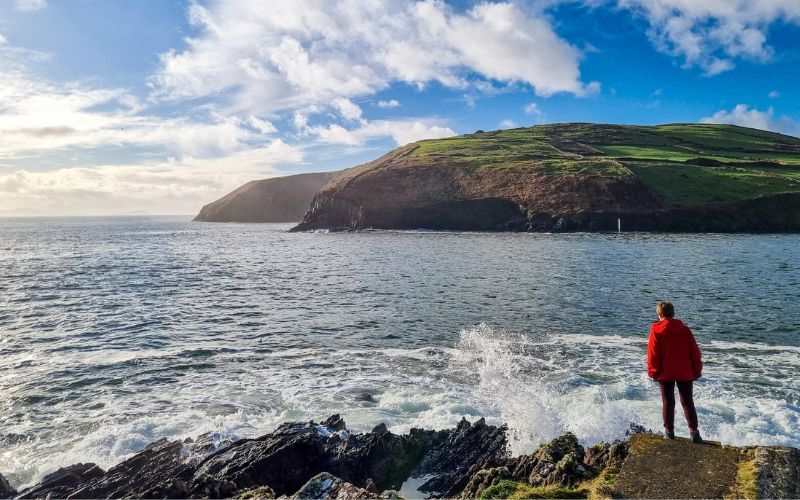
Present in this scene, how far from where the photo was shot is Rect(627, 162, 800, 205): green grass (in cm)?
10219

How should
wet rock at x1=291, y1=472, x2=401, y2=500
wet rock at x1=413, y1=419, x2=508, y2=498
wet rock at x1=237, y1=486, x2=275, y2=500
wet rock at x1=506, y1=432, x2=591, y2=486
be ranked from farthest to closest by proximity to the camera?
1. wet rock at x1=413, y1=419, x2=508, y2=498
2. wet rock at x1=506, y1=432, x2=591, y2=486
3. wet rock at x1=237, y1=486, x2=275, y2=500
4. wet rock at x1=291, y1=472, x2=401, y2=500

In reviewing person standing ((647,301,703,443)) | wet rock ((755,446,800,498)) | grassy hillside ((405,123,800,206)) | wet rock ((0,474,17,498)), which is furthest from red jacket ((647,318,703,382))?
grassy hillside ((405,123,800,206))

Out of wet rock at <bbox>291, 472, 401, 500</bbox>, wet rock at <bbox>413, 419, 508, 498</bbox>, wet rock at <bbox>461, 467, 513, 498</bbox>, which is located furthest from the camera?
wet rock at <bbox>413, 419, 508, 498</bbox>

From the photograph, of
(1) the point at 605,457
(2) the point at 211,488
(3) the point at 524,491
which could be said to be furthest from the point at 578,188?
(2) the point at 211,488

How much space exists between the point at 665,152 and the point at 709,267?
114848 mm

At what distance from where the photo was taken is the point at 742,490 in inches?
339

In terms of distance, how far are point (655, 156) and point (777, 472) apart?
148147mm

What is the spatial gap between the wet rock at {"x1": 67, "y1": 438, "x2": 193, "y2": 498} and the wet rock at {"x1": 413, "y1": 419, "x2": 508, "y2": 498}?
5877mm

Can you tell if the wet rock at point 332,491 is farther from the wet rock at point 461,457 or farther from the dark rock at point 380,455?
the wet rock at point 461,457

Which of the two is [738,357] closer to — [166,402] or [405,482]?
[405,482]

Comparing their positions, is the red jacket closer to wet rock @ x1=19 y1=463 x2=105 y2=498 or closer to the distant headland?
wet rock @ x1=19 y1=463 x2=105 y2=498

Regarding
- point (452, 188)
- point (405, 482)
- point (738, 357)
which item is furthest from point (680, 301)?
point (452, 188)

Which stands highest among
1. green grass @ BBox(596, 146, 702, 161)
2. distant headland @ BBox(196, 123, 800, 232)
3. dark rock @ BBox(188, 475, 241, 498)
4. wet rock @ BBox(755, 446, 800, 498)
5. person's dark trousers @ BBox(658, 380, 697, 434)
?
green grass @ BBox(596, 146, 702, 161)

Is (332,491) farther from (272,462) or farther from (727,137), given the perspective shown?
(727,137)
